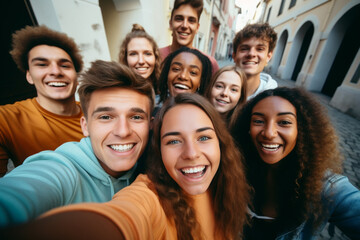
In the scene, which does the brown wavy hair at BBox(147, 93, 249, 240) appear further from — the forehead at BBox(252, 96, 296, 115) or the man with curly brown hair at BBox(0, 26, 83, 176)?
the man with curly brown hair at BBox(0, 26, 83, 176)

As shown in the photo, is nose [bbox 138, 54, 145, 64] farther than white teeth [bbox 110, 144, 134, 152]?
Yes

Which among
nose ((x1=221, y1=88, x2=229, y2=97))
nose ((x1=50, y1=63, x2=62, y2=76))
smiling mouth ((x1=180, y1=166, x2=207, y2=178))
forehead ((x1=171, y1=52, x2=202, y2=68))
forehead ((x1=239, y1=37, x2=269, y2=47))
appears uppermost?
→ forehead ((x1=239, y1=37, x2=269, y2=47))

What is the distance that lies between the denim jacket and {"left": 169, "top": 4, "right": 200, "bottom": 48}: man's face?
310cm

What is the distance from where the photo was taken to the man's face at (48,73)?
1.60 meters

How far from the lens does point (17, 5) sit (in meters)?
2.23

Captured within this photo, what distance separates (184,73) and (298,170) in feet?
5.89

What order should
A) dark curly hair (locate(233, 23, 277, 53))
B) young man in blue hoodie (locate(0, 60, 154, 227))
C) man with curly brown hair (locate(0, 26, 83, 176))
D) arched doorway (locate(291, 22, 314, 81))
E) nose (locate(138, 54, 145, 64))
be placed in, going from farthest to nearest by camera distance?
arched doorway (locate(291, 22, 314, 81)) < dark curly hair (locate(233, 23, 277, 53)) < nose (locate(138, 54, 145, 64)) < man with curly brown hair (locate(0, 26, 83, 176)) < young man in blue hoodie (locate(0, 60, 154, 227))

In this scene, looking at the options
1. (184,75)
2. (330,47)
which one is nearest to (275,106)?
(184,75)

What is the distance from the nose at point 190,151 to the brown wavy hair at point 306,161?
1.00 m

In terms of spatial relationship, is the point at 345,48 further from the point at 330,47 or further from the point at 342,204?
the point at 342,204

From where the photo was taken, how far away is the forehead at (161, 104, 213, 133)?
1079 mm

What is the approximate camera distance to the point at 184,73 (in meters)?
2.01

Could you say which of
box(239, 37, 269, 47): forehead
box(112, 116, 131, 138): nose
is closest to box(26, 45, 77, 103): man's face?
box(112, 116, 131, 138): nose

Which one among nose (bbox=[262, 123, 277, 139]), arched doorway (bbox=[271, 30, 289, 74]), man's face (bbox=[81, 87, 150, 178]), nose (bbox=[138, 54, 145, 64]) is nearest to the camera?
man's face (bbox=[81, 87, 150, 178])
